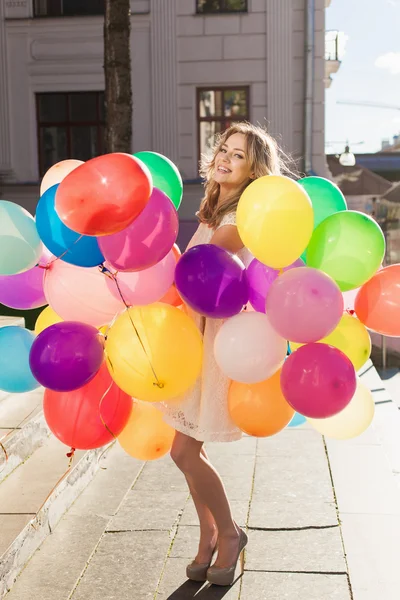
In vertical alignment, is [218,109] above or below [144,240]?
above

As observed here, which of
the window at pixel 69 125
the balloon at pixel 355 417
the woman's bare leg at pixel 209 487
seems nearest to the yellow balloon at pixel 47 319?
the woman's bare leg at pixel 209 487

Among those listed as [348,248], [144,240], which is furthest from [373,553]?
[144,240]

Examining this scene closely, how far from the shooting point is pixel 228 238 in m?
2.76

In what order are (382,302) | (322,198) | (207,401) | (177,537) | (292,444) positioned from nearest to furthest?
(382,302)
(207,401)
(322,198)
(177,537)
(292,444)

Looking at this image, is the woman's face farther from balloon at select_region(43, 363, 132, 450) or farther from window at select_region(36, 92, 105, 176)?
window at select_region(36, 92, 105, 176)

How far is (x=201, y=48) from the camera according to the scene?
1396cm

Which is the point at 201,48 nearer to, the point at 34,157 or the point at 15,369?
the point at 34,157

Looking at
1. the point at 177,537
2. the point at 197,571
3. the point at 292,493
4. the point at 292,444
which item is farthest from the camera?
the point at 292,444

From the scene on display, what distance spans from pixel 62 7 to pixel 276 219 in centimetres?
1321

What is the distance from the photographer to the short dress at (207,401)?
2.86 meters

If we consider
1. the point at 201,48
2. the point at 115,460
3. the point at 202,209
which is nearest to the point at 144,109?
the point at 201,48

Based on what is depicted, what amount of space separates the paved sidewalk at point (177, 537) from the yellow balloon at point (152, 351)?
102cm

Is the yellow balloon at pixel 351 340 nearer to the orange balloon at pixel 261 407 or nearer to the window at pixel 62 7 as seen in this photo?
the orange balloon at pixel 261 407

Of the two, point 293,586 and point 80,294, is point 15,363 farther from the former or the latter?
point 293,586
